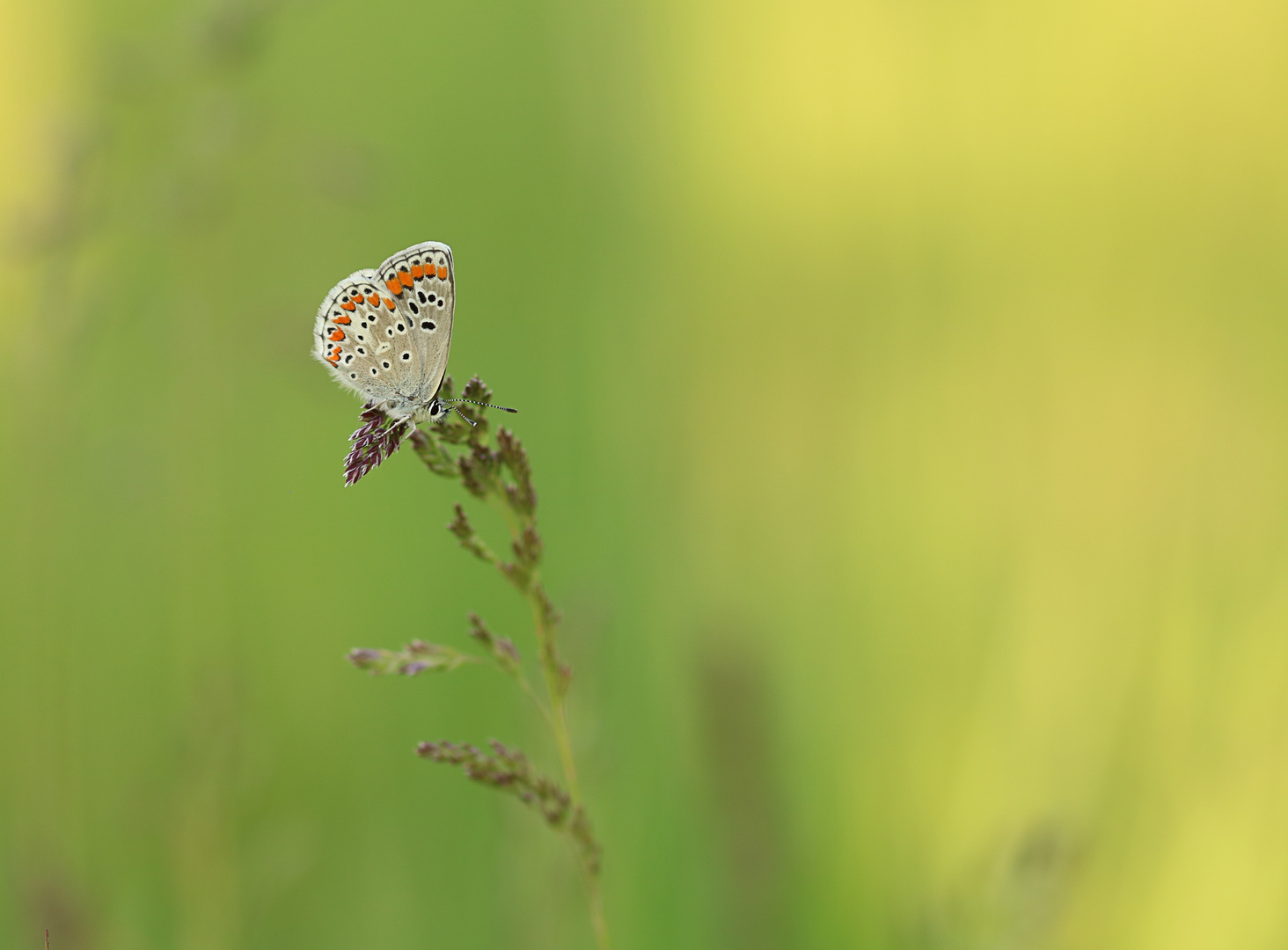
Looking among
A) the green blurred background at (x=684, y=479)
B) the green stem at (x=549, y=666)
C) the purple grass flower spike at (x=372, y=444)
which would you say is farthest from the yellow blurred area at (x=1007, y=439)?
the purple grass flower spike at (x=372, y=444)

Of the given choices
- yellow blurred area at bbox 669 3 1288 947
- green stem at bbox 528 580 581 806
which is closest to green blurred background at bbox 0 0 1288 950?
yellow blurred area at bbox 669 3 1288 947

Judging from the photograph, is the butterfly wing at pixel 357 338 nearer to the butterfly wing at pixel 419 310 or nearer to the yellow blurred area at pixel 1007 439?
the butterfly wing at pixel 419 310

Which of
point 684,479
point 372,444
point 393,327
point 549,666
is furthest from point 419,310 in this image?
point 684,479

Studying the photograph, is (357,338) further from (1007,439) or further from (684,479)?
(1007,439)

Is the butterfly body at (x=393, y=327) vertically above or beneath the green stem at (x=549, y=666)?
above

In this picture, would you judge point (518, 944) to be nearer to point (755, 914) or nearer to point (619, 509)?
point (755, 914)

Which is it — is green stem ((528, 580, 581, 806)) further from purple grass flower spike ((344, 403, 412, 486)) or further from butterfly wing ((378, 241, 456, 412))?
butterfly wing ((378, 241, 456, 412))
